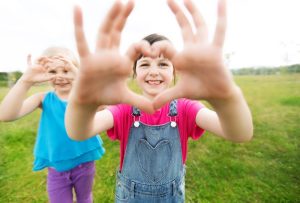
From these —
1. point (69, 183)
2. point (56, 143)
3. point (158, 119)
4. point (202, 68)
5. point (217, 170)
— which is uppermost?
point (202, 68)

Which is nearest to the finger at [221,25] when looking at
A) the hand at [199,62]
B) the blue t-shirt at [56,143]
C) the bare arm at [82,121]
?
the hand at [199,62]

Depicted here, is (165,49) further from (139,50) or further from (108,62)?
(108,62)

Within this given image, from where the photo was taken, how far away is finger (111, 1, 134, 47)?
3.56 ft

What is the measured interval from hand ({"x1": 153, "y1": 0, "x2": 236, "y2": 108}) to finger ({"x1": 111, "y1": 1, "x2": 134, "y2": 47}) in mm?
161

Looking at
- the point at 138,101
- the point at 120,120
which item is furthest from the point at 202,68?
the point at 120,120

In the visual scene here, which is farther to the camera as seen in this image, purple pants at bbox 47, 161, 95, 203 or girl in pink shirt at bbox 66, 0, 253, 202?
purple pants at bbox 47, 161, 95, 203

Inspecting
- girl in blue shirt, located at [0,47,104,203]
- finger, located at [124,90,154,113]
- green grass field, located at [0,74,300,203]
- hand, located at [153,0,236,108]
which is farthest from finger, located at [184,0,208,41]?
green grass field, located at [0,74,300,203]

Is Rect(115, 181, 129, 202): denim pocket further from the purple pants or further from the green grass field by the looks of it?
the green grass field

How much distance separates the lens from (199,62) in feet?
3.42

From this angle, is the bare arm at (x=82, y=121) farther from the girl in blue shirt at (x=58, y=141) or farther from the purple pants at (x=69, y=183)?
the purple pants at (x=69, y=183)

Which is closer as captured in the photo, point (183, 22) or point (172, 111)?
point (183, 22)

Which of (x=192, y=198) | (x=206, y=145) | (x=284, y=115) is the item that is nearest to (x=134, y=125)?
(x=192, y=198)

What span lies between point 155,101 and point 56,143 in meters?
1.51

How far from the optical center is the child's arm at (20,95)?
205 centimetres
